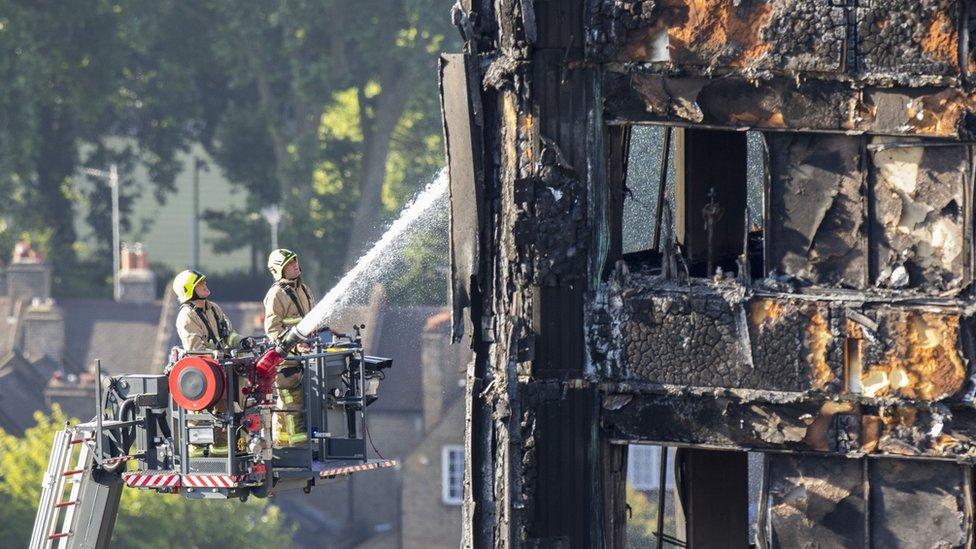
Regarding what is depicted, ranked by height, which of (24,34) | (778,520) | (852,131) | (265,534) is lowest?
(265,534)

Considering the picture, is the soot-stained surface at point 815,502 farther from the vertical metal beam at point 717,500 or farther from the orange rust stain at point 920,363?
the vertical metal beam at point 717,500

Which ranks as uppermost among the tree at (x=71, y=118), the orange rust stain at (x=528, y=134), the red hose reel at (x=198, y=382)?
the tree at (x=71, y=118)

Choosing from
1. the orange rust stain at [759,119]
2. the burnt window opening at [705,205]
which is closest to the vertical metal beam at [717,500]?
the burnt window opening at [705,205]

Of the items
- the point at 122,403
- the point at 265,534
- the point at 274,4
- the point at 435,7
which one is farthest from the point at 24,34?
the point at 122,403

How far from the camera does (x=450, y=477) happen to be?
57375mm

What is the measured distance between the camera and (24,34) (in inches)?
2484

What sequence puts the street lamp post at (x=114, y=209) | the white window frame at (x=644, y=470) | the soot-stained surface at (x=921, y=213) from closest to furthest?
the soot-stained surface at (x=921, y=213), the white window frame at (x=644, y=470), the street lamp post at (x=114, y=209)

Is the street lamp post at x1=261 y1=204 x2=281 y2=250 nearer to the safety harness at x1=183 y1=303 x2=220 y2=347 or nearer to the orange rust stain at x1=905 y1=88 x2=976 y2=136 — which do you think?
the safety harness at x1=183 y1=303 x2=220 y2=347

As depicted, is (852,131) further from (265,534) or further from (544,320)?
(265,534)

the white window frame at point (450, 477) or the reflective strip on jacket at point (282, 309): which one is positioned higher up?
the reflective strip on jacket at point (282, 309)

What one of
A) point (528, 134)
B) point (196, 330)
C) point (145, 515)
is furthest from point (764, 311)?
point (145, 515)

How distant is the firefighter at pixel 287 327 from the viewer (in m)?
16.9

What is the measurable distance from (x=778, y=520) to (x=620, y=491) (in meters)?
1.27

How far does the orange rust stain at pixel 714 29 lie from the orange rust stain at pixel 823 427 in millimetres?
2340
